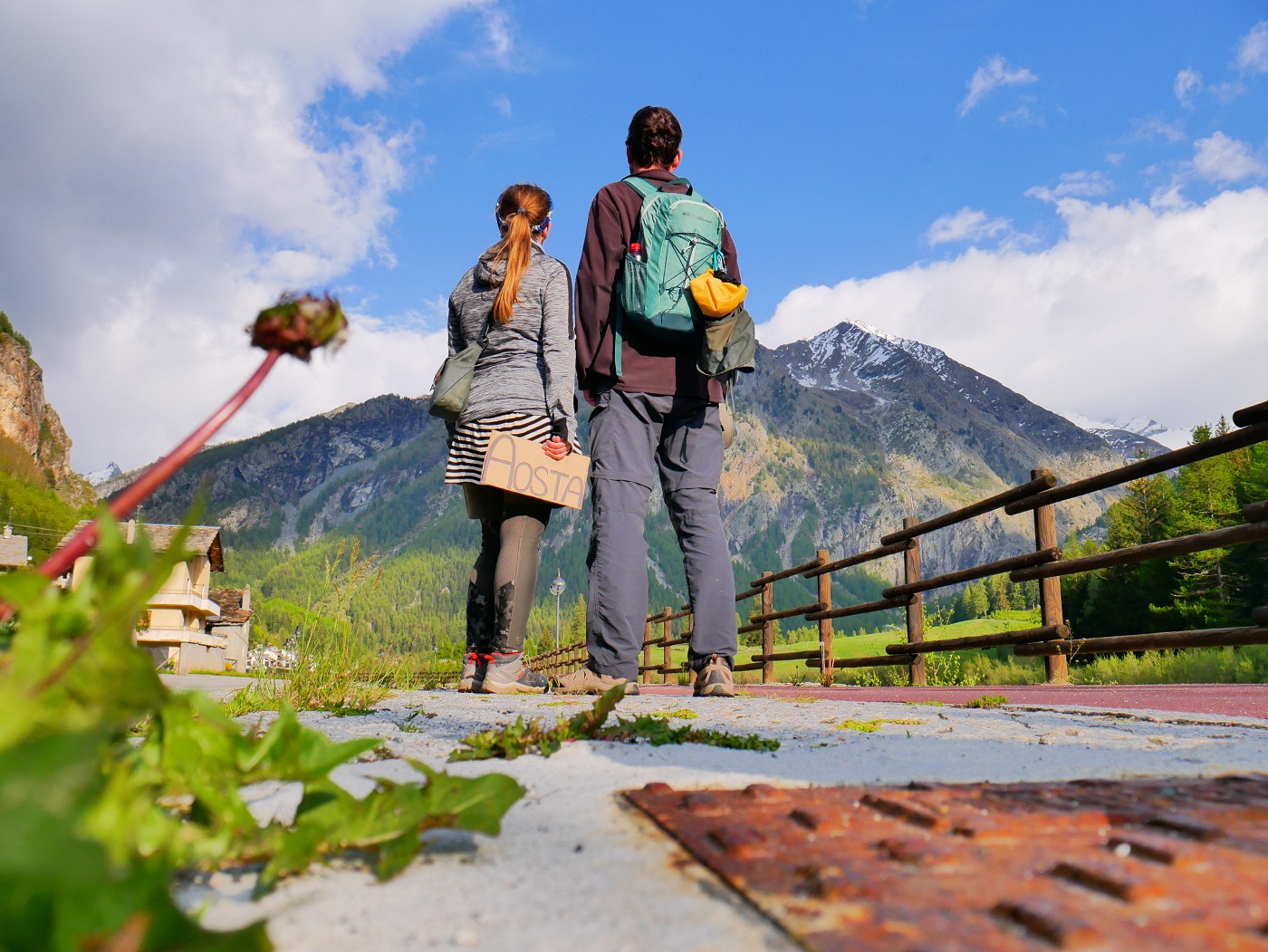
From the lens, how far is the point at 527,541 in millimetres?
4023

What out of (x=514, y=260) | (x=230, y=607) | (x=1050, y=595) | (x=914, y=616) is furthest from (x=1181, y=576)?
(x=230, y=607)

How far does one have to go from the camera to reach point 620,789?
4.28ft

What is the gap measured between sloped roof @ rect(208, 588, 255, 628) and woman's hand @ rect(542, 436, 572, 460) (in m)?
46.1

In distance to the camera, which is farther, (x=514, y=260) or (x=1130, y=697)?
(x=514, y=260)

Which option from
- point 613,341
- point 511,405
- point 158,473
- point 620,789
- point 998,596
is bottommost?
point 620,789

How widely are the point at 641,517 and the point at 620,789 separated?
221 centimetres

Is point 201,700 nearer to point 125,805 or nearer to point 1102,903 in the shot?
point 125,805

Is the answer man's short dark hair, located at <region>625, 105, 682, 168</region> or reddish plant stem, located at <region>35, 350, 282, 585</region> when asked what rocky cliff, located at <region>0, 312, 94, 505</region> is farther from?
reddish plant stem, located at <region>35, 350, 282, 585</region>

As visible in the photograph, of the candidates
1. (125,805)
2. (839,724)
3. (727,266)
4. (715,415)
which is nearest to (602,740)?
(839,724)

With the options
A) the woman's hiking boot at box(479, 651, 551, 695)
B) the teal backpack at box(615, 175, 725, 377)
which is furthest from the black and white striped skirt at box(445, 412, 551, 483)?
the woman's hiking boot at box(479, 651, 551, 695)

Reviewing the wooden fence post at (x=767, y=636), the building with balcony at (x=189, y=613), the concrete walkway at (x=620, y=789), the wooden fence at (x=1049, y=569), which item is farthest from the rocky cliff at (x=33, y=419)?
the concrete walkway at (x=620, y=789)

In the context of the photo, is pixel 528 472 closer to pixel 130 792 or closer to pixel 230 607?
pixel 130 792

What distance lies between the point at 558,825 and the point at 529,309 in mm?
3358

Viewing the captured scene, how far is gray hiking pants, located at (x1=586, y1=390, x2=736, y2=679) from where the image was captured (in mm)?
3416
